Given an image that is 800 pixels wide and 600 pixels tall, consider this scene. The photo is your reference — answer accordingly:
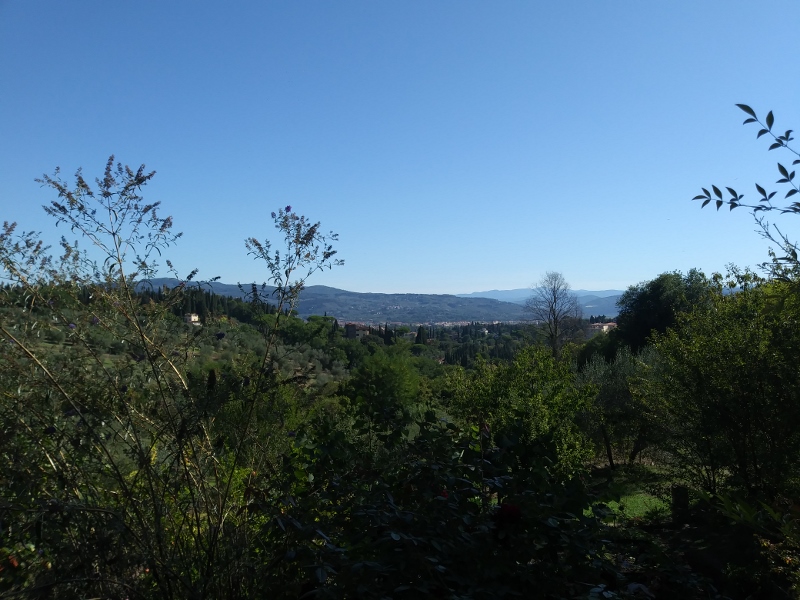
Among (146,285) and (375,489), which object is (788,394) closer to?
(375,489)

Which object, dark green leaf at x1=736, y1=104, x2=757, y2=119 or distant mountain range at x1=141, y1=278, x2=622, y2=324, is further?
distant mountain range at x1=141, y1=278, x2=622, y2=324

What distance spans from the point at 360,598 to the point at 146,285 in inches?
66.5

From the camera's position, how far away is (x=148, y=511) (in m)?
2.43

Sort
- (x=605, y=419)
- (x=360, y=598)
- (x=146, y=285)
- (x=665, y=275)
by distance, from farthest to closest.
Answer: (x=665, y=275) → (x=605, y=419) → (x=146, y=285) → (x=360, y=598)

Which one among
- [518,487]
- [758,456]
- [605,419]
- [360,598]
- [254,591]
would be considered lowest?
[605,419]

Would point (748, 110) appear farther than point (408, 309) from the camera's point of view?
No

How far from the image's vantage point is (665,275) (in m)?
33.3

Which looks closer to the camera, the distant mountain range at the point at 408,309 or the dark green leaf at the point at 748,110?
the dark green leaf at the point at 748,110

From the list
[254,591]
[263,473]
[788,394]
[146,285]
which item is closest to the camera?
[254,591]

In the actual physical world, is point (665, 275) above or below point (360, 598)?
above

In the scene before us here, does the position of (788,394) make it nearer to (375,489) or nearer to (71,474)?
(375,489)

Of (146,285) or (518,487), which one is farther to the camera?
(146,285)

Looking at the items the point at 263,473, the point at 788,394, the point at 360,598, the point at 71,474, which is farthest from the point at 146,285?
the point at 788,394

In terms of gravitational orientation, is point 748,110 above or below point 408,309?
above
